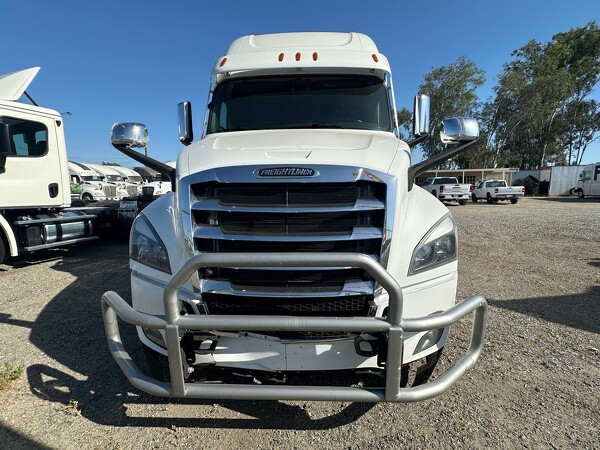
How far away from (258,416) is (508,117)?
51534 millimetres

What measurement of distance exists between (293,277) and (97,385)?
197 centimetres

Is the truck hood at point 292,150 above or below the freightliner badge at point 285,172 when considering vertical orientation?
above

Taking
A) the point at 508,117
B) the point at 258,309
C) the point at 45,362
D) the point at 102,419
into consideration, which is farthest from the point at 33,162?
the point at 508,117

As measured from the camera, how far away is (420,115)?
374 centimetres

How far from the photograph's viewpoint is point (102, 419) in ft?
7.64

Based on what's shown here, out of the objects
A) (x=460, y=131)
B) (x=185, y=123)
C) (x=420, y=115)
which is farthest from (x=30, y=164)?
(x=460, y=131)

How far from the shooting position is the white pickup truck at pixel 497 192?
25219 mm

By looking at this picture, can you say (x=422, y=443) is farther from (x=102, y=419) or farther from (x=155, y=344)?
(x=102, y=419)

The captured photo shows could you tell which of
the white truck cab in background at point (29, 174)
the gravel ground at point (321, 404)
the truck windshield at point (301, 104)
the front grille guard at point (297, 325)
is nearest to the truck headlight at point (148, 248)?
the front grille guard at point (297, 325)

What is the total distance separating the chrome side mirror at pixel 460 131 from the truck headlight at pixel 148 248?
2.44 meters

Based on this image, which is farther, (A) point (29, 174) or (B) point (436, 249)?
(A) point (29, 174)

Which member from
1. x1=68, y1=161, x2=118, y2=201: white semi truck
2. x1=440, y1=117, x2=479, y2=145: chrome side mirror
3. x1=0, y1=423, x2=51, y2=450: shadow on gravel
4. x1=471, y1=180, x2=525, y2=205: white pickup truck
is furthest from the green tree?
x1=0, y1=423, x2=51, y2=450: shadow on gravel

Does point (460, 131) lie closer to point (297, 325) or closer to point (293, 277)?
point (293, 277)

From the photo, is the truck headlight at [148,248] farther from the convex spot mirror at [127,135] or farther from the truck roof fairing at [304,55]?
the truck roof fairing at [304,55]
